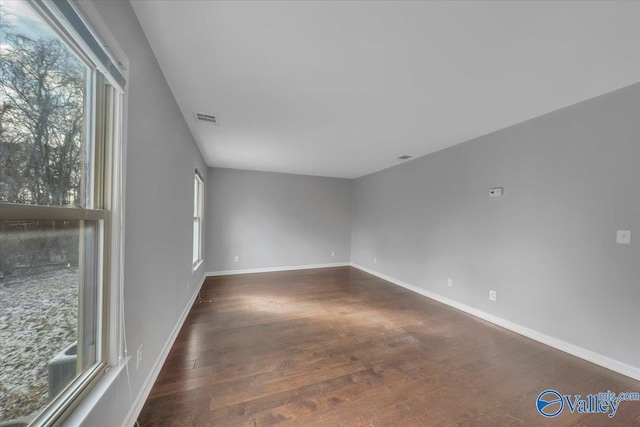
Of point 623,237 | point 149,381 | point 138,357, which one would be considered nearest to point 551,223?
point 623,237

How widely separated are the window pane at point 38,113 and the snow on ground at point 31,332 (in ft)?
0.91

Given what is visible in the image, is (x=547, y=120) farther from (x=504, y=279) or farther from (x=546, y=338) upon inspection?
(x=546, y=338)

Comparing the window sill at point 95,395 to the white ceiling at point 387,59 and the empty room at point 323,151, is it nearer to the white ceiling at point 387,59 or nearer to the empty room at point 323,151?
the empty room at point 323,151

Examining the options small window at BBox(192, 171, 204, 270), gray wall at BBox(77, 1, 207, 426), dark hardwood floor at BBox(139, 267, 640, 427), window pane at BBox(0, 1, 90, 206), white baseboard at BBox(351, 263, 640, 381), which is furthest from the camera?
Answer: small window at BBox(192, 171, 204, 270)

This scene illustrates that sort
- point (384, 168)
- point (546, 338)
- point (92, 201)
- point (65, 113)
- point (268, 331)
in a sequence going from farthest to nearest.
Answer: point (384, 168) < point (268, 331) < point (546, 338) < point (92, 201) < point (65, 113)

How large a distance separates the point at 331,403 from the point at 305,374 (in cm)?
34

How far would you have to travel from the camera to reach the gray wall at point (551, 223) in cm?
190

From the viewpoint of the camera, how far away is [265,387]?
1667mm

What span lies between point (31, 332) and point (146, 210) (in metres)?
0.86

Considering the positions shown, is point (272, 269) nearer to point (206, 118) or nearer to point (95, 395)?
point (206, 118)

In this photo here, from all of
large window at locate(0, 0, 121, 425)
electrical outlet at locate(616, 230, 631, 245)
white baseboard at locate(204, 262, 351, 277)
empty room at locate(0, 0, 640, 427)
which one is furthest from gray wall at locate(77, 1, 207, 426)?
electrical outlet at locate(616, 230, 631, 245)

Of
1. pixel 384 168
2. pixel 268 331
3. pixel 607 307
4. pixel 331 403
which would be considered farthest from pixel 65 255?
pixel 384 168

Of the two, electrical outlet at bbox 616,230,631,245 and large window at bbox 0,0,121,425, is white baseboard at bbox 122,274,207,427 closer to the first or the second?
large window at bbox 0,0,121,425

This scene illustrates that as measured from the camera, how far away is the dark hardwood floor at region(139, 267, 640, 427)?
57.5 inches
